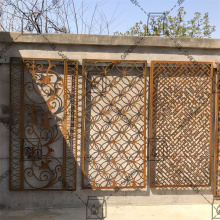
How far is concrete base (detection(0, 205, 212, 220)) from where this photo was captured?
3701 millimetres

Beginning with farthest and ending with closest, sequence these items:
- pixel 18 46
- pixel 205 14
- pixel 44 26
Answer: pixel 205 14
pixel 44 26
pixel 18 46

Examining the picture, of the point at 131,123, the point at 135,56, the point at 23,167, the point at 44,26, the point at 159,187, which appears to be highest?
the point at 44,26

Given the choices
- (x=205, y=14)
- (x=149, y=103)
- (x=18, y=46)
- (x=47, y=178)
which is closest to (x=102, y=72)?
(x=149, y=103)

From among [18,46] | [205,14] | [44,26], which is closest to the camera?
[18,46]

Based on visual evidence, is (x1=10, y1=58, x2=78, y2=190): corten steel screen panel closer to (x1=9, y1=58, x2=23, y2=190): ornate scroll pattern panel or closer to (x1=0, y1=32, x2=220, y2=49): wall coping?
(x1=9, y1=58, x2=23, y2=190): ornate scroll pattern panel

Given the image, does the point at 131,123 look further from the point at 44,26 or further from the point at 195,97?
the point at 44,26

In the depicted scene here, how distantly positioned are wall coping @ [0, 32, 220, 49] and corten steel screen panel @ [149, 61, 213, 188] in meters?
0.31

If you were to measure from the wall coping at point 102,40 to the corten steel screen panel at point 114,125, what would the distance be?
12.9 inches

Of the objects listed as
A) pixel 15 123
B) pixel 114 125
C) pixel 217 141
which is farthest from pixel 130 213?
pixel 15 123

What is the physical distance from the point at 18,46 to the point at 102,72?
1334mm

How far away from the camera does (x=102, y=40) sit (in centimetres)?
392

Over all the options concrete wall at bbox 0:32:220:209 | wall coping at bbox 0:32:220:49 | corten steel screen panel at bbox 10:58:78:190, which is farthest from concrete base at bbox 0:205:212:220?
wall coping at bbox 0:32:220:49

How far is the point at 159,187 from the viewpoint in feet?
13.3

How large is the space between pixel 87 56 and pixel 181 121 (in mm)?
1799
